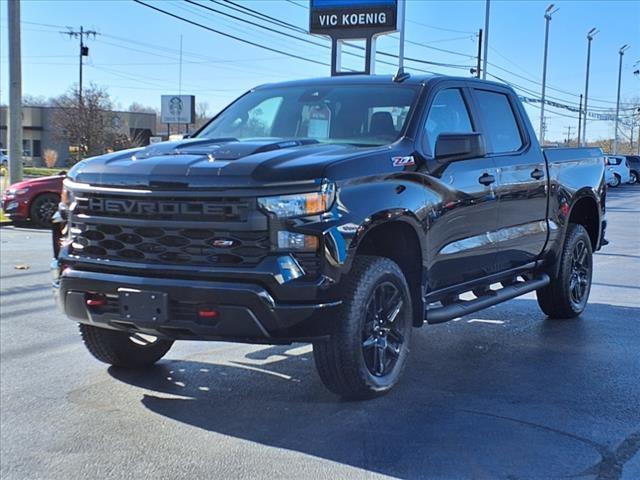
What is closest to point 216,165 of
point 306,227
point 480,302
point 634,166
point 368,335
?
point 306,227

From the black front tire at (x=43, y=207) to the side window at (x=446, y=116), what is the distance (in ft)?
39.0

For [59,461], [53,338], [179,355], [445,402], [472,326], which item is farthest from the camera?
[472,326]

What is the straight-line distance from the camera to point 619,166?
41625 mm

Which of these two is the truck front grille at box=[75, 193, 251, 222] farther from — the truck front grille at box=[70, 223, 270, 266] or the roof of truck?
the roof of truck

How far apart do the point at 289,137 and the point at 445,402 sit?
2.12 metres

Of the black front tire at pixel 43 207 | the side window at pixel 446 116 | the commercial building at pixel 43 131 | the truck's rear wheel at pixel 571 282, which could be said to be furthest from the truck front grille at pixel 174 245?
the commercial building at pixel 43 131

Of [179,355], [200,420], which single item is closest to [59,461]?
[200,420]

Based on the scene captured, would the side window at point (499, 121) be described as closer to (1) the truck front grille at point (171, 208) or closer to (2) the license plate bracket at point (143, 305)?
(1) the truck front grille at point (171, 208)

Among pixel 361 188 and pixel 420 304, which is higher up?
pixel 361 188

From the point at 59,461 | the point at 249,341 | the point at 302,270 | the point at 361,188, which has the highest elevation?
the point at 361,188

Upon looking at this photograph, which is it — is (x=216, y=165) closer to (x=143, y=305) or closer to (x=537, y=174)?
(x=143, y=305)

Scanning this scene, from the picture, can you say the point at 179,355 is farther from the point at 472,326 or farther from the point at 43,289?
the point at 43,289

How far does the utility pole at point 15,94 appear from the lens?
18.1 m

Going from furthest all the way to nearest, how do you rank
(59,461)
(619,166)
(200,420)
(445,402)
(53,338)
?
(619,166), (53,338), (445,402), (200,420), (59,461)
